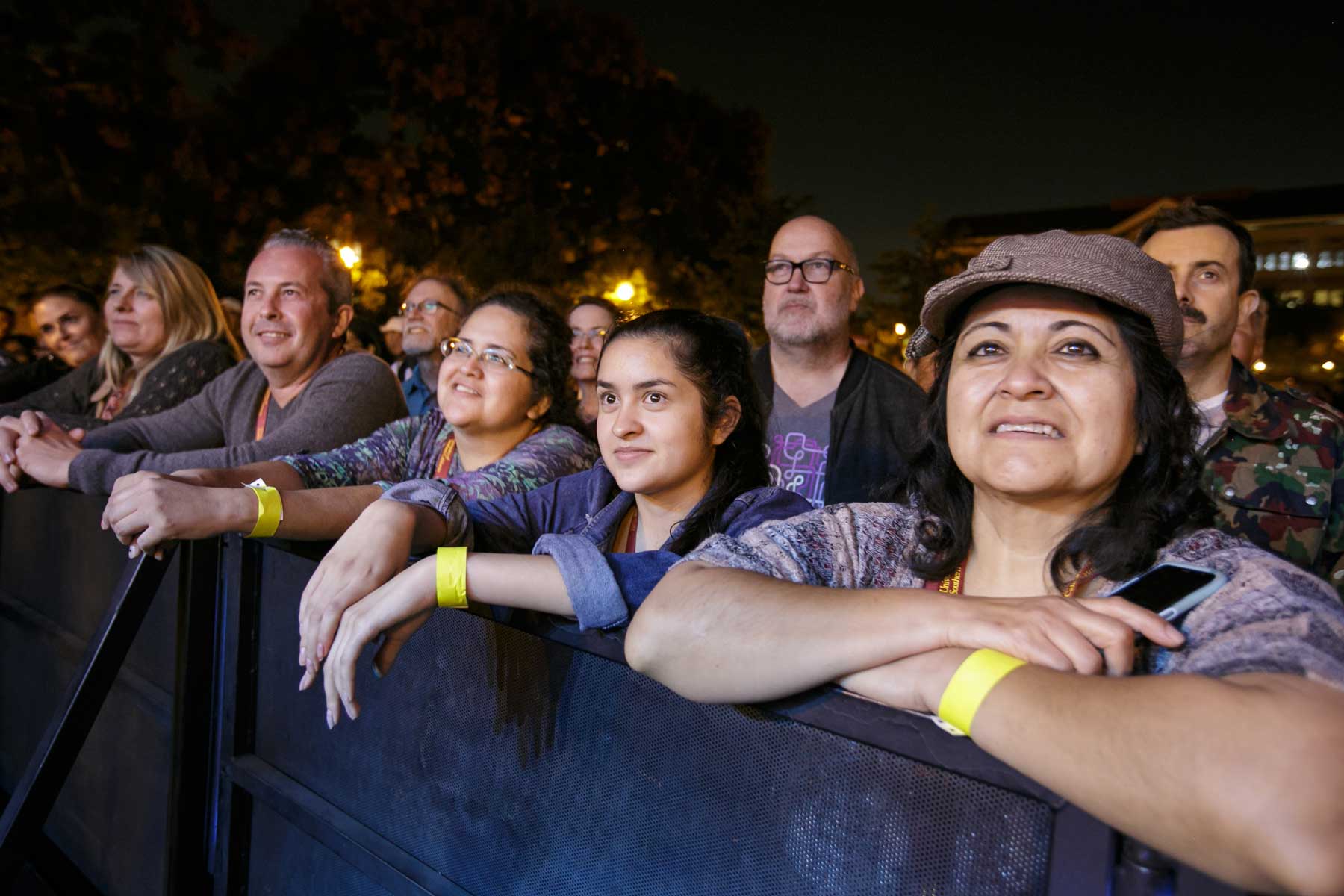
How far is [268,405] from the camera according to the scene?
13.8ft

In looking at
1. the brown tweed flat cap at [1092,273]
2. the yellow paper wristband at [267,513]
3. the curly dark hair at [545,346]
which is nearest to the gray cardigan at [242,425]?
the curly dark hair at [545,346]

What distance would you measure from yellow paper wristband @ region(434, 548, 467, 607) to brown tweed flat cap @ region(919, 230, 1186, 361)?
1158mm

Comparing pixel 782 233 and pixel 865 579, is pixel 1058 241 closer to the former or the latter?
pixel 865 579

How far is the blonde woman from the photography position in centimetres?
462

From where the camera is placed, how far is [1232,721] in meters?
1.02

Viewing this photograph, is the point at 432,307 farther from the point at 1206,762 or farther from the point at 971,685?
the point at 1206,762

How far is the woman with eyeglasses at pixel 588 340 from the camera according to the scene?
17.2 ft

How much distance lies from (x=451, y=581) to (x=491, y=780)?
16.0 inches

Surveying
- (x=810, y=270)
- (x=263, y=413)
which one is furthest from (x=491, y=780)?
(x=810, y=270)

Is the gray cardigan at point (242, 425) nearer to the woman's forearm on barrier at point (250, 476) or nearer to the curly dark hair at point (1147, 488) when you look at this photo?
the woman's forearm on barrier at point (250, 476)

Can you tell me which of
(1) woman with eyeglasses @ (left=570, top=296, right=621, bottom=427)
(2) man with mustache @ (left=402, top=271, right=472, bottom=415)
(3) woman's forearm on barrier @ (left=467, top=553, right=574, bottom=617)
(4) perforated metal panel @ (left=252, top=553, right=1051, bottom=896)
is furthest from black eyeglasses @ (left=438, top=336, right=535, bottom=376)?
(2) man with mustache @ (left=402, top=271, right=472, bottom=415)

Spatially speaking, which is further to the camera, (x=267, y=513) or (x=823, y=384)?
(x=823, y=384)

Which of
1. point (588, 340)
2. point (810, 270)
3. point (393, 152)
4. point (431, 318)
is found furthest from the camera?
point (393, 152)

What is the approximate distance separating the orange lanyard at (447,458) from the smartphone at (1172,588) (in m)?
2.49
